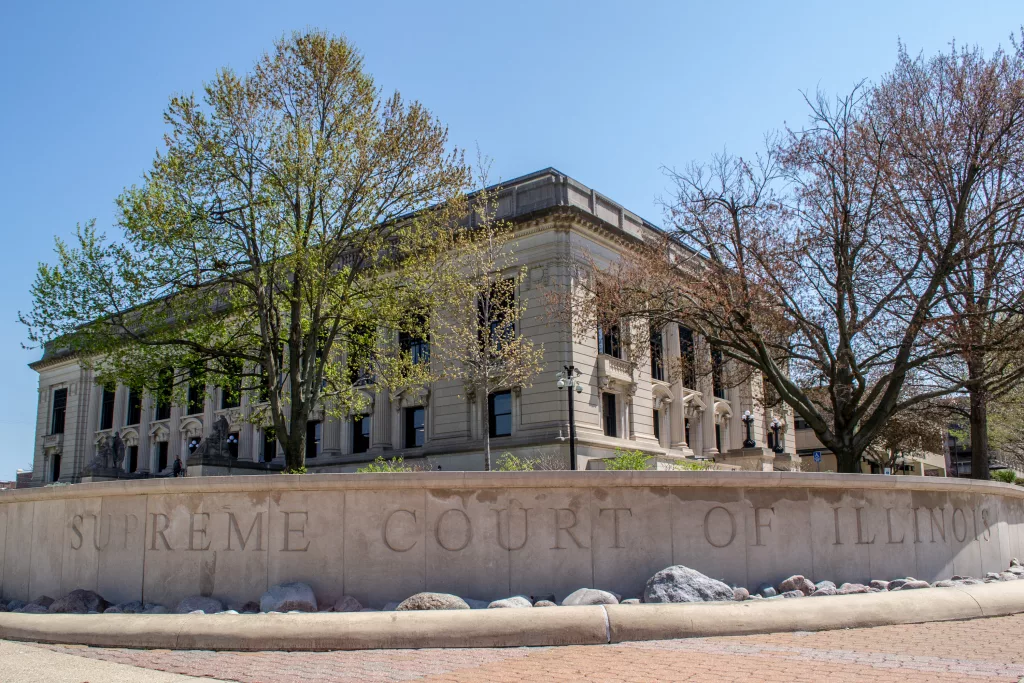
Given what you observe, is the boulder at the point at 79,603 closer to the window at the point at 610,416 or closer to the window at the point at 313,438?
the window at the point at 610,416

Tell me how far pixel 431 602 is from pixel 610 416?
1352 inches

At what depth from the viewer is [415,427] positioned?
46.4 meters

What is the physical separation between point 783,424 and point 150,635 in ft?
167

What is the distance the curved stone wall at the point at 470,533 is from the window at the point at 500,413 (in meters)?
31.0

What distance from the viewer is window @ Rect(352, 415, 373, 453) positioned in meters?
48.7

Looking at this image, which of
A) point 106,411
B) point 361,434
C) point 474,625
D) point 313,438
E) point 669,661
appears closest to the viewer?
point 669,661

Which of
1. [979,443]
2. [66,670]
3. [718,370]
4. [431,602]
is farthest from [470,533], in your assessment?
[979,443]

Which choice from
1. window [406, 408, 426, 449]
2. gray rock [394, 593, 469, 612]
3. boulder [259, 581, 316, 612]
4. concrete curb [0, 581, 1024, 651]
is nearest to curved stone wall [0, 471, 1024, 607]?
boulder [259, 581, 316, 612]

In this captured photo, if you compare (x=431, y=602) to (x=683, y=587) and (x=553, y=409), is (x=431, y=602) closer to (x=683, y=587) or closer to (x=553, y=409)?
(x=683, y=587)

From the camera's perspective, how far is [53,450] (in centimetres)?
7469

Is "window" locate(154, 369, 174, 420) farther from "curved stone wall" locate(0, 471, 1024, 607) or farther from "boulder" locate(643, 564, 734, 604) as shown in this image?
"boulder" locate(643, 564, 734, 604)

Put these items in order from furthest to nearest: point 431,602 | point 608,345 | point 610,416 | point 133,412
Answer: point 133,412
point 608,345
point 610,416
point 431,602

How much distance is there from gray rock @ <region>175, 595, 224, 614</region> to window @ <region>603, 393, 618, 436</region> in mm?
33480

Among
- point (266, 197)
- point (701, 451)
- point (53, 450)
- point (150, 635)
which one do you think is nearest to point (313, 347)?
point (266, 197)
